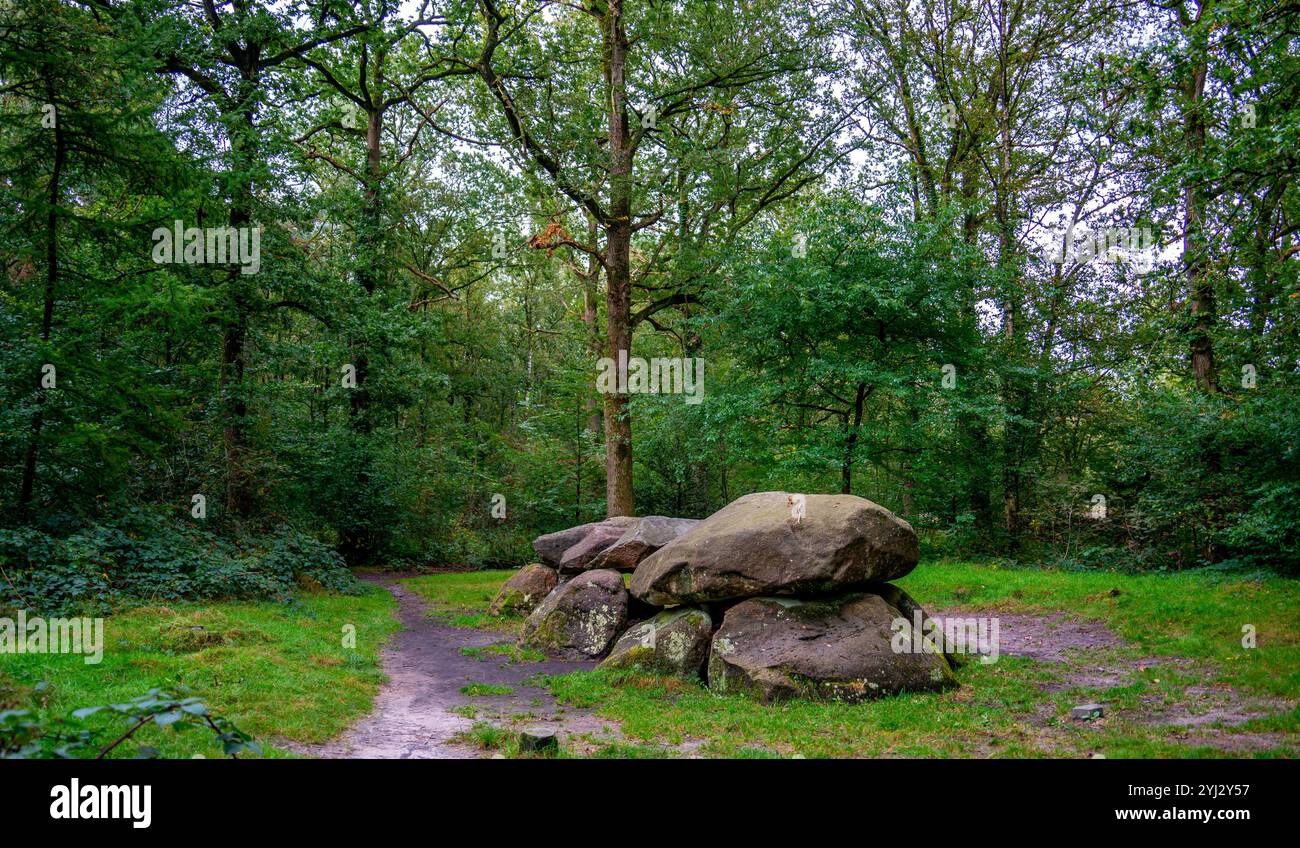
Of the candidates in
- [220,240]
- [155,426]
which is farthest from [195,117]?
[155,426]

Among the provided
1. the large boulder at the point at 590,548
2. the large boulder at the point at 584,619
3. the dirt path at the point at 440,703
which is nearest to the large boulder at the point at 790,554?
the large boulder at the point at 584,619

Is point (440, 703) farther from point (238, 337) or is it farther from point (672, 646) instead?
point (238, 337)

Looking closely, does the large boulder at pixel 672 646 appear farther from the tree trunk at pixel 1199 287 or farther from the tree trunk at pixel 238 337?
the tree trunk at pixel 238 337

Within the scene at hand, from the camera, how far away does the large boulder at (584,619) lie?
447 inches

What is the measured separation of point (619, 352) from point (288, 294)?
8171 mm

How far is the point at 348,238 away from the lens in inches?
870

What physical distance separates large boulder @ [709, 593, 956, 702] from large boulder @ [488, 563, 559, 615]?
22.0 feet

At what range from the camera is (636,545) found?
505 inches

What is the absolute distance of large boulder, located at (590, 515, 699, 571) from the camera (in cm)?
1280

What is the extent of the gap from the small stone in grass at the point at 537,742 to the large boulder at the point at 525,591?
8.73 metres

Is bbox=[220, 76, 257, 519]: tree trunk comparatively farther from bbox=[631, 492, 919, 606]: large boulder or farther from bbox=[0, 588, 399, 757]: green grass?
bbox=[631, 492, 919, 606]: large boulder

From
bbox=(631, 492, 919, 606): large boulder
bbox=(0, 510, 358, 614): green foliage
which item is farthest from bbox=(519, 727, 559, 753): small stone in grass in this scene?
bbox=(0, 510, 358, 614): green foliage

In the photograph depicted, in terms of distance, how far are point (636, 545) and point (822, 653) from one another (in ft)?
16.2

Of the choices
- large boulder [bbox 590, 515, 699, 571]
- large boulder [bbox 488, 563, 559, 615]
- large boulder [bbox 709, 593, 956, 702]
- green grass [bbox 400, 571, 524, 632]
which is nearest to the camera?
large boulder [bbox 709, 593, 956, 702]
